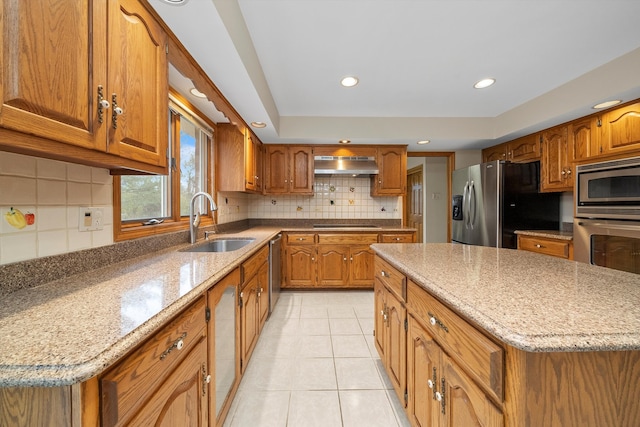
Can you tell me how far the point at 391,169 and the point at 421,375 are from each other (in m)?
2.91

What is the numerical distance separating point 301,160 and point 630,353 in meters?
3.35

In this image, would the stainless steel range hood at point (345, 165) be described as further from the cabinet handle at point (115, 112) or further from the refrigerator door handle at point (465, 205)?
the cabinet handle at point (115, 112)

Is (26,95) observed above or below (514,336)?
above

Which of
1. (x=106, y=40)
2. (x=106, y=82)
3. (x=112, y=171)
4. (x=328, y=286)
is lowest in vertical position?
(x=328, y=286)

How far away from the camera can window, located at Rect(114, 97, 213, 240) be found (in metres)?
1.59

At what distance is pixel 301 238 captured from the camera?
11.1 ft

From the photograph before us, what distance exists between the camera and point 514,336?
22.8 inches

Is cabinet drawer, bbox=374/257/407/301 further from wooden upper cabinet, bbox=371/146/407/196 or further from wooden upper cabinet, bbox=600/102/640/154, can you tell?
wooden upper cabinet, bbox=600/102/640/154

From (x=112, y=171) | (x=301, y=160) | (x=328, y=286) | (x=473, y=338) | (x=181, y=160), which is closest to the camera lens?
(x=473, y=338)

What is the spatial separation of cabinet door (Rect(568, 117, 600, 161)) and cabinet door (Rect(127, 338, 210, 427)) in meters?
3.71

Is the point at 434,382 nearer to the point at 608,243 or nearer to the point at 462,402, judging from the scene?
the point at 462,402

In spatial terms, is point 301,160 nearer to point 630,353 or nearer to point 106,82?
point 106,82

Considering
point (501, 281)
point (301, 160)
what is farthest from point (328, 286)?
point (501, 281)

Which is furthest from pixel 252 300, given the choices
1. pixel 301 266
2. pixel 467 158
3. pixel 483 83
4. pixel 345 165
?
pixel 467 158
